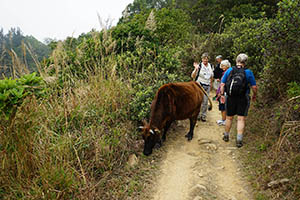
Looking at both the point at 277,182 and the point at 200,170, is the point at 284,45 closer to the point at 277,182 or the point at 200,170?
the point at 277,182

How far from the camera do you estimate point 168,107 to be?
4730 mm

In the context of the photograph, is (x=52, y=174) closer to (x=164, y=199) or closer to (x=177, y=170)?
(x=164, y=199)

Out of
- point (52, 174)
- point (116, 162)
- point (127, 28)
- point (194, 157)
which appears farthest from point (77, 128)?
point (127, 28)

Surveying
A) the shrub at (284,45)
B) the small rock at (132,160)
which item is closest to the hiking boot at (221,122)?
the shrub at (284,45)

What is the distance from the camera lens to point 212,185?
156 inches

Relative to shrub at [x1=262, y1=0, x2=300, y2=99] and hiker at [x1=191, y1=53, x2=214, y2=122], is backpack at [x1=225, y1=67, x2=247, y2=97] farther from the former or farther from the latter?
hiker at [x1=191, y1=53, x2=214, y2=122]

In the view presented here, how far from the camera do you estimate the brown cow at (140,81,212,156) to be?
4.58 metres

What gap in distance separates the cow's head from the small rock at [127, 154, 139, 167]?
25 cm

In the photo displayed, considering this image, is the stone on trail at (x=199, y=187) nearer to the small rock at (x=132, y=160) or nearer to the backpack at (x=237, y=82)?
the small rock at (x=132, y=160)

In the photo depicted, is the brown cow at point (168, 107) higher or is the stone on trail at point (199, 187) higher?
the brown cow at point (168, 107)

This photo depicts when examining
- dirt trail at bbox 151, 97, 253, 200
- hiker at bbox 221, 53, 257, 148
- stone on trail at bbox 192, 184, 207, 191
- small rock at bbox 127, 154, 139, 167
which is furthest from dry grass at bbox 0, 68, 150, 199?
hiker at bbox 221, 53, 257, 148

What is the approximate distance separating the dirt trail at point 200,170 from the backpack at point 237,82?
1.41 meters

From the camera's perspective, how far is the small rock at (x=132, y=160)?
4.45 meters

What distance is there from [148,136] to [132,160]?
61 cm
